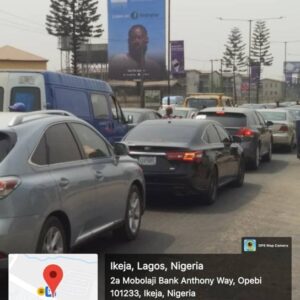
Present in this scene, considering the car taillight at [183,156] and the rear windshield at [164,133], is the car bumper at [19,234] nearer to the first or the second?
the car taillight at [183,156]

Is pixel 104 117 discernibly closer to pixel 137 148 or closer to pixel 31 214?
pixel 137 148

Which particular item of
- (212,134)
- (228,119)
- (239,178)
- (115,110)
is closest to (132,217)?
(212,134)

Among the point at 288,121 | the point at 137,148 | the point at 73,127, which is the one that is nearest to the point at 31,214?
the point at 73,127

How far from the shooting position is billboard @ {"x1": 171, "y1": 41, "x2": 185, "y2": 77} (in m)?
40.5

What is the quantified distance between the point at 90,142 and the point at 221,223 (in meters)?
2.82

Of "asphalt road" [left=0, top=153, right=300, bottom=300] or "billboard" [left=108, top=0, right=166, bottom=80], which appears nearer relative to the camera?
"asphalt road" [left=0, top=153, right=300, bottom=300]

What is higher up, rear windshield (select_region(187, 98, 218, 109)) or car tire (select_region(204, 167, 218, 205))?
rear windshield (select_region(187, 98, 218, 109))

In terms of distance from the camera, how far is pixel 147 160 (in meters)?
10.2

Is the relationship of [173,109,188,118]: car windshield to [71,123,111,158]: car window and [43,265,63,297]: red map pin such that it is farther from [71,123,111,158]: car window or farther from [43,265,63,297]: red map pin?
[43,265,63,297]: red map pin

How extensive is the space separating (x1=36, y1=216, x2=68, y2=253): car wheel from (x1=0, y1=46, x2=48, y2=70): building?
38139mm

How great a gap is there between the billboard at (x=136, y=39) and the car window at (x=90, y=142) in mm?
36340

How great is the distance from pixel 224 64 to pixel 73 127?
277 ft

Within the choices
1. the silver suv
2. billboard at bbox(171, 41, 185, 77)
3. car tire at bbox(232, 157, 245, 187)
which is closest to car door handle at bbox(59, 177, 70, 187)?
the silver suv

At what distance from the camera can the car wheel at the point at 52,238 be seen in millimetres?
5297
